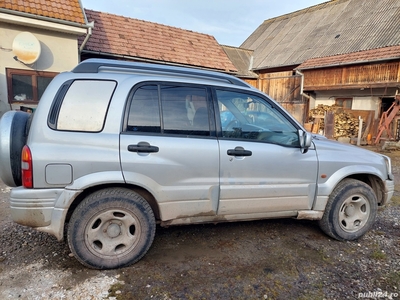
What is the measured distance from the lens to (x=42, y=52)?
821 cm

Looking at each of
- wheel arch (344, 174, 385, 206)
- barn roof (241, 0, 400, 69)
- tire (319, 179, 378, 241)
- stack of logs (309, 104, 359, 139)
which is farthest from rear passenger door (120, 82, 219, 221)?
barn roof (241, 0, 400, 69)

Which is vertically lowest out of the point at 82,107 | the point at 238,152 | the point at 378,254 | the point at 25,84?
the point at 378,254

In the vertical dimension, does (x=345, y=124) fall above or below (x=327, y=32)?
below

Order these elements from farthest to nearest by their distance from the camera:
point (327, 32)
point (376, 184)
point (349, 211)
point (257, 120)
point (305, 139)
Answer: point (327, 32) < point (376, 184) < point (349, 211) < point (257, 120) < point (305, 139)

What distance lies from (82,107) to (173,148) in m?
0.94

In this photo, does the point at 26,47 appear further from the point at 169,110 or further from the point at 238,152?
the point at 238,152

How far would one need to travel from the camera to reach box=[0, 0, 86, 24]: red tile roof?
7.57 meters

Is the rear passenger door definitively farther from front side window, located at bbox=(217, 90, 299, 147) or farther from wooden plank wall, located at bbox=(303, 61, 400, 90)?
wooden plank wall, located at bbox=(303, 61, 400, 90)

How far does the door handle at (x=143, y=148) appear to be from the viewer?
260cm

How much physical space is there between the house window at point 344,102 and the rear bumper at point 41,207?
17013 millimetres

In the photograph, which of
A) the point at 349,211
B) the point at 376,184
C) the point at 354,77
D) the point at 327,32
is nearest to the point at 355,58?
the point at 354,77

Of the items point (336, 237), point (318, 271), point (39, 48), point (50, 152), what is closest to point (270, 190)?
point (318, 271)

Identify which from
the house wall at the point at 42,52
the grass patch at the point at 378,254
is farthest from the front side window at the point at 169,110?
the house wall at the point at 42,52

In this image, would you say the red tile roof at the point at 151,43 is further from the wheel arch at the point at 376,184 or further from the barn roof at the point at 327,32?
the wheel arch at the point at 376,184
